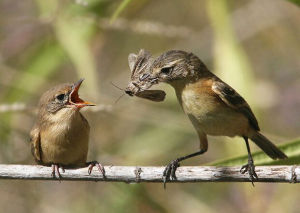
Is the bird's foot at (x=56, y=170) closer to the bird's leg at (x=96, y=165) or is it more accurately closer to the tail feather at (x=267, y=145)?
the bird's leg at (x=96, y=165)

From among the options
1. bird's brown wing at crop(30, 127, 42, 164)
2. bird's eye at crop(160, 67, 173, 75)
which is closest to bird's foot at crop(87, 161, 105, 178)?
bird's brown wing at crop(30, 127, 42, 164)

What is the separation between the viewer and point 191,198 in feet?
23.5

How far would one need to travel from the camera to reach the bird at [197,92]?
16.5 feet

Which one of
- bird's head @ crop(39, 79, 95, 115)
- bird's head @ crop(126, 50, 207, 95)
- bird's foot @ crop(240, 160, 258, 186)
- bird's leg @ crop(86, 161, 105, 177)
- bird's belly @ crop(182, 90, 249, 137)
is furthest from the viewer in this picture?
bird's head @ crop(39, 79, 95, 115)

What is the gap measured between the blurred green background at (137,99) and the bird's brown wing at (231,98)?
71mm

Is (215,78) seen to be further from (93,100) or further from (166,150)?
(166,150)

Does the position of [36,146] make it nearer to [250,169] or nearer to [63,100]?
[63,100]

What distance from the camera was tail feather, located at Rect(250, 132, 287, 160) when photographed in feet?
17.9

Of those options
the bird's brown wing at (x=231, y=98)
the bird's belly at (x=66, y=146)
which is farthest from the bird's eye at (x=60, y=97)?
the bird's brown wing at (x=231, y=98)

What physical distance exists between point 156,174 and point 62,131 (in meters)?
1.20

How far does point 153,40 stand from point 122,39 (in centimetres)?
40

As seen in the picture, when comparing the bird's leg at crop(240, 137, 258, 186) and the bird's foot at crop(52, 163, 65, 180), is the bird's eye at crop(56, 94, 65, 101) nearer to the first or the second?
the bird's foot at crop(52, 163, 65, 180)

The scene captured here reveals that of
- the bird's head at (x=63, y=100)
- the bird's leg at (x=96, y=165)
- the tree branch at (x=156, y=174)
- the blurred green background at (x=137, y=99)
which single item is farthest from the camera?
the bird's head at (x=63, y=100)

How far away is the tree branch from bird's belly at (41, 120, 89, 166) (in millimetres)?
407
